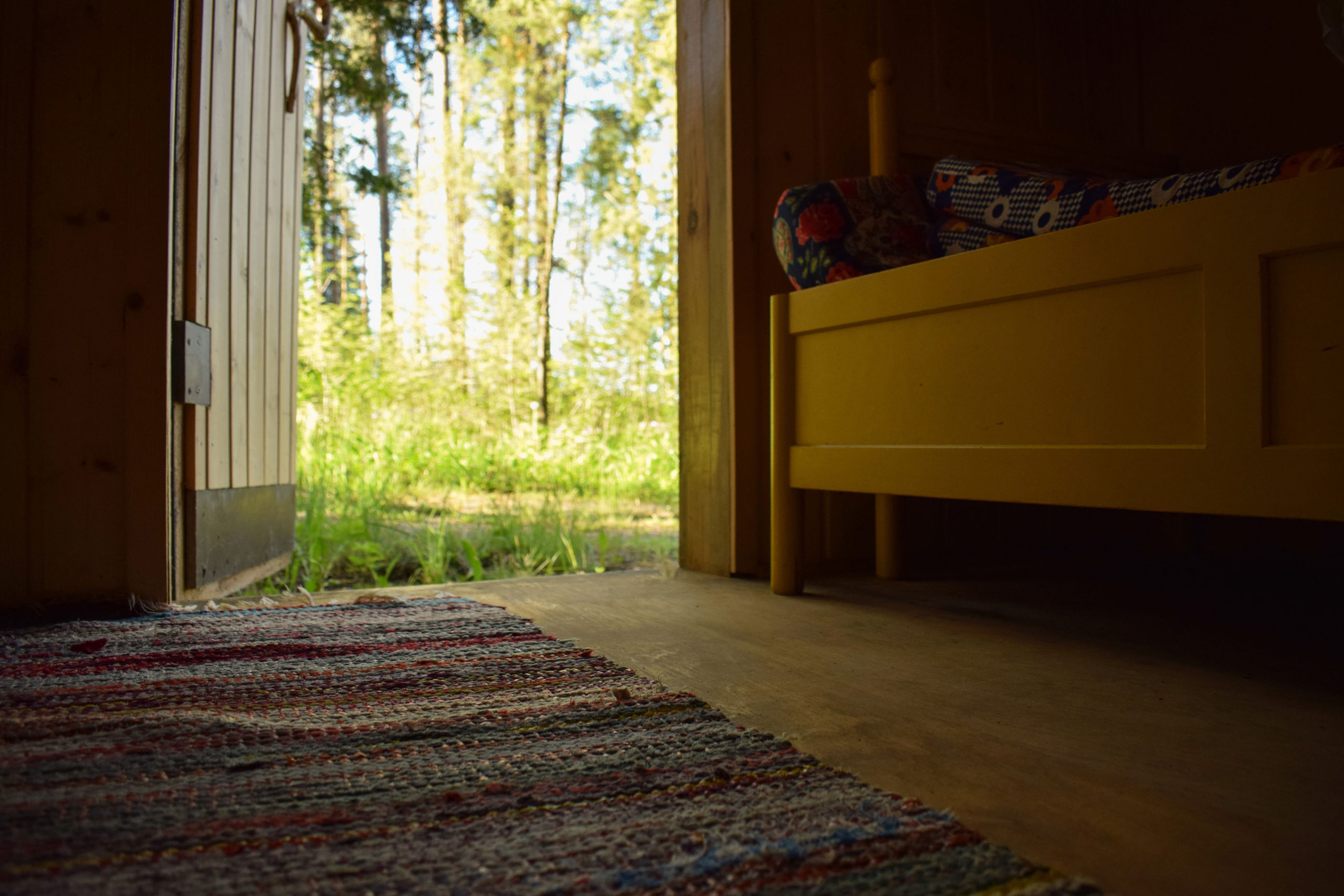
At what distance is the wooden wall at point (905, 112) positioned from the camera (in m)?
2.01

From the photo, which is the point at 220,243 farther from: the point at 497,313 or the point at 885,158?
the point at 497,313

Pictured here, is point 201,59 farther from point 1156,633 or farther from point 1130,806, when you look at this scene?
point 1156,633

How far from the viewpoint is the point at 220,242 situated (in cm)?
166

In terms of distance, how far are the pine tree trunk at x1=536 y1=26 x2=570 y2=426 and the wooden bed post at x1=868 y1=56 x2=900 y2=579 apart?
3119 mm

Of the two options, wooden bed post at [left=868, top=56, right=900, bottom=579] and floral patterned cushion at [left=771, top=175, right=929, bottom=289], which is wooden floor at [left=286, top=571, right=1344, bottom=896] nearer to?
wooden bed post at [left=868, top=56, right=900, bottom=579]

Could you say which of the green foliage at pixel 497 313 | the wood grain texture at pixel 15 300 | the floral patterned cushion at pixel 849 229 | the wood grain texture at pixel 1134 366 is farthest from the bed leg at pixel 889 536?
the wood grain texture at pixel 15 300

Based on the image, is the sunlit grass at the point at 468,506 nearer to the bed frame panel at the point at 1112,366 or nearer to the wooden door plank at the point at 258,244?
the wooden door plank at the point at 258,244

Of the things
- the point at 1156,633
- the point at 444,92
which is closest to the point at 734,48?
the point at 1156,633

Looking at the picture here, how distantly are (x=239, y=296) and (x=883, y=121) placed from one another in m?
1.48

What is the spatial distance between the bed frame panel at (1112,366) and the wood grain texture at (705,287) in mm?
372

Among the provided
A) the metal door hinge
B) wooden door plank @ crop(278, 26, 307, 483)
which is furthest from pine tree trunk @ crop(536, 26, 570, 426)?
the metal door hinge

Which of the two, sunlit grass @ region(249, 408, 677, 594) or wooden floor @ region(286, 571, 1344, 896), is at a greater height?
sunlit grass @ region(249, 408, 677, 594)

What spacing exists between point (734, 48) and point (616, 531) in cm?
157

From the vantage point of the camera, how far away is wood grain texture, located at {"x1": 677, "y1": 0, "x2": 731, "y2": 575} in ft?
6.66
